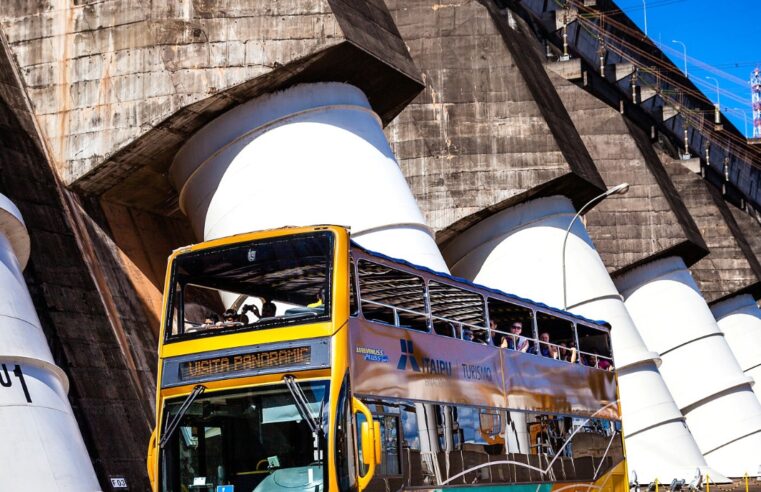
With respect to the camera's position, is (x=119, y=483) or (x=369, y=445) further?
(x=119, y=483)

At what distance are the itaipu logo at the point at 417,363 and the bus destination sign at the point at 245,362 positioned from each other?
4.75 feet

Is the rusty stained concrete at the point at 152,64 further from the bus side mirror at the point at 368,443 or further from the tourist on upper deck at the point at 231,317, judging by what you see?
the bus side mirror at the point at 368,443

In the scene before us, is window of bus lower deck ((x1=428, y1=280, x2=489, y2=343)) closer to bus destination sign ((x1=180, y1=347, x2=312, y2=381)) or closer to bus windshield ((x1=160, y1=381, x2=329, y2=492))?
bus destination sign ((x1=180, y1=347, x2=312, y2=381))

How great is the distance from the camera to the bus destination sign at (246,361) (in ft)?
40.1

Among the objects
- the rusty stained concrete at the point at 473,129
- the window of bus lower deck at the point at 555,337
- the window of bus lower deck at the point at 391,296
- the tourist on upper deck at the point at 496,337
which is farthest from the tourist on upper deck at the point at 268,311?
the rusty stained concrete at the point at 473,129

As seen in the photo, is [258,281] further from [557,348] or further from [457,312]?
[557,348]

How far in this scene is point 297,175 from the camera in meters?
25.2

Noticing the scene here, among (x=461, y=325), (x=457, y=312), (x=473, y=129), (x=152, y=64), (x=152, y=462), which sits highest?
Answer: (x=473, y=129)

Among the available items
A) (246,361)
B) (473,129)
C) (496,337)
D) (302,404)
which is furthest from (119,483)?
(473,129)

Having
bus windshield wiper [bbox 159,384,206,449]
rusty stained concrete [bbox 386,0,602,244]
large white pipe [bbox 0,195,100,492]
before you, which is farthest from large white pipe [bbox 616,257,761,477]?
bus windshield wiper [bbox 159,384,206,449]

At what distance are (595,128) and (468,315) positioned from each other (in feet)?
99.2

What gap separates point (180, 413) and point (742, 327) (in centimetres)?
4660

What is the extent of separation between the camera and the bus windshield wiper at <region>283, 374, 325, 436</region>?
39.3ft

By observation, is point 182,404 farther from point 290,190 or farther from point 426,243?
point 426,243
